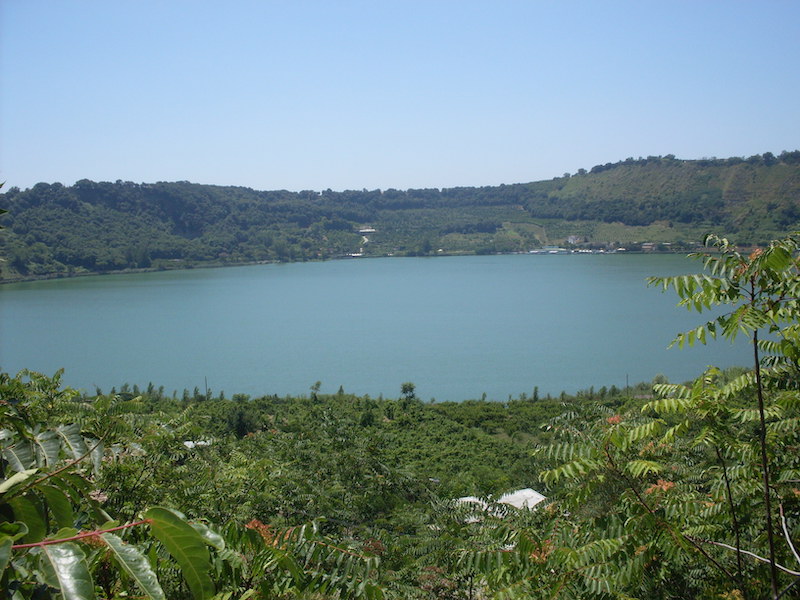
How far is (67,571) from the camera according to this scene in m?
0.87

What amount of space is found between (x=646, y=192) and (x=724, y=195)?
18.3 meters

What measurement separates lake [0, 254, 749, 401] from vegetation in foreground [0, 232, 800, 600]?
1085 inches

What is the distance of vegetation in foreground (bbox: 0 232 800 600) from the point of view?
105 centimetres

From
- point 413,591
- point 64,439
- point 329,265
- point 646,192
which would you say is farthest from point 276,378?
point 646,192

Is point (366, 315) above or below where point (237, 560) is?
below

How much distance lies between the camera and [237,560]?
1.69m

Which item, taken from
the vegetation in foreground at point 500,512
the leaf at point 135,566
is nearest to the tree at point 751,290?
the vegetation in foreground at point 500,512

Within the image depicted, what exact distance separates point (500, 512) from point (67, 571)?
3.82 m

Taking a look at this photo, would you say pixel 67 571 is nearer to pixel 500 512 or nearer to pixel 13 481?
pixel 13 481

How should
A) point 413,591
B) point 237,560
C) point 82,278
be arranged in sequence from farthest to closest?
point 82,278 → point 413,591 → point 237,560

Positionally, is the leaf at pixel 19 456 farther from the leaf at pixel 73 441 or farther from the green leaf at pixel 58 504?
the green leaf at pixel 58 504

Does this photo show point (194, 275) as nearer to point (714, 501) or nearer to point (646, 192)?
point (646, 192)

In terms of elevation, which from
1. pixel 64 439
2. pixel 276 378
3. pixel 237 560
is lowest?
pixel 276 378

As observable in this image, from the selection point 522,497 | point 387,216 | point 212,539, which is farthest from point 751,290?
point 387,216
